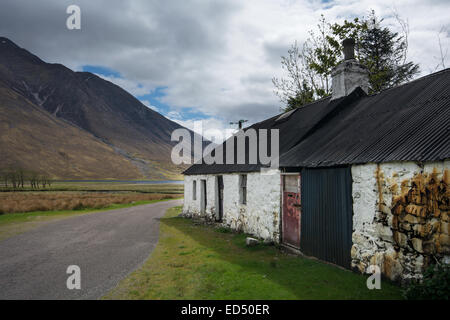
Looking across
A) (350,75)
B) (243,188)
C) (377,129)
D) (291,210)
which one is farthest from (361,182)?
(350,75)

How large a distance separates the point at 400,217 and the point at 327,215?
196 cm

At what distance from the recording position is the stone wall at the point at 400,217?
469cm

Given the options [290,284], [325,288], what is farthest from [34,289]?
[325,288]

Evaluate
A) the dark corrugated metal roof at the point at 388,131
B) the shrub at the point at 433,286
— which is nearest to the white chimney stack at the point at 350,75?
the dark corrugated metal roof at the point at 388,131

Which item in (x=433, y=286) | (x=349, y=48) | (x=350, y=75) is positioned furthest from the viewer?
(x=349, y=48)

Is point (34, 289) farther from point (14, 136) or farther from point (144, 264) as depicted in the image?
point (14, 136)

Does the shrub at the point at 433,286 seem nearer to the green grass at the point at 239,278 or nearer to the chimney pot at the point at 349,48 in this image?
the green grass at the point at 239,278

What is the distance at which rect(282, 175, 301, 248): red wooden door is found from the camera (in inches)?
330

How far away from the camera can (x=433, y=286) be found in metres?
4.24

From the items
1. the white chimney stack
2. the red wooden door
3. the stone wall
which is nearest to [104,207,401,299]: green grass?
the stone wall

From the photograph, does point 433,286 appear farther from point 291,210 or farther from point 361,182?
point 291,210

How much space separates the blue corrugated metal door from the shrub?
5.99ft

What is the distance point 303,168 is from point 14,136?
151 m
